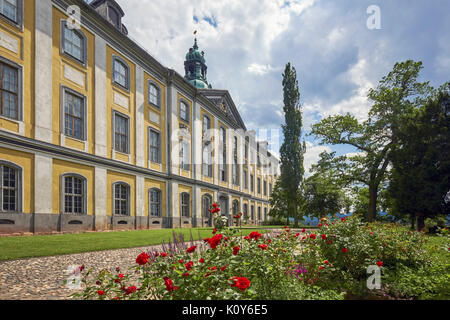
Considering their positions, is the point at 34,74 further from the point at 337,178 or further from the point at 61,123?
the point at 337,178

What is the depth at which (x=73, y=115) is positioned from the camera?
46.0ft

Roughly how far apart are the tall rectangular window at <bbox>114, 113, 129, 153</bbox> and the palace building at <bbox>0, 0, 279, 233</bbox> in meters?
0.07

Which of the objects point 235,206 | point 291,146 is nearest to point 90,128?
point 291,146

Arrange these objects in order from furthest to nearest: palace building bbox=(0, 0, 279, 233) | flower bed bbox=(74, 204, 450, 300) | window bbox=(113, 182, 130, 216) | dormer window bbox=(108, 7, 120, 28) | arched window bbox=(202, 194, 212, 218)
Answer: arched window bbox=(202, 194, 212, 218) < dormer window bbox=(108, 7, 120, 28) < window bbox=(113, 182, 130, 216) < palace building bbox=(0, 0, 279, 233) < flower bed bbox=(74, 204, 450, 300)

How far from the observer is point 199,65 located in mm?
43094

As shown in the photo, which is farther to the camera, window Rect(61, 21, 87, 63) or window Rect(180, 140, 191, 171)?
window Rect(180, 140, 191, 171)

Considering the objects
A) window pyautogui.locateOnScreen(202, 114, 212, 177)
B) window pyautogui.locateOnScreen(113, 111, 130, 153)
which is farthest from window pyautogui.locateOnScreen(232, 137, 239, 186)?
window pyautogui.locateOnScreen(113, 111, 130, 153)

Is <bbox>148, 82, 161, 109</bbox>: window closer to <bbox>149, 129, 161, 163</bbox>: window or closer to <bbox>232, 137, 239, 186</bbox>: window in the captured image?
<bbox>149, 129, 161, 163</bbox>: window

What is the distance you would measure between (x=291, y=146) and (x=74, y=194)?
21896 mm

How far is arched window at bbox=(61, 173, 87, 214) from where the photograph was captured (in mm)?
13070

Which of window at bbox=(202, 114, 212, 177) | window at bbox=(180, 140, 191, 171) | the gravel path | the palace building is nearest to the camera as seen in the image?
the gravel path

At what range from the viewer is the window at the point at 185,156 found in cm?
2337

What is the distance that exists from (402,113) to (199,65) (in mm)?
32390
